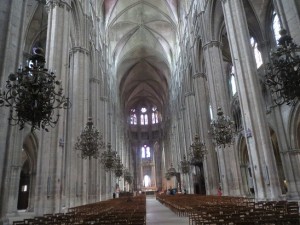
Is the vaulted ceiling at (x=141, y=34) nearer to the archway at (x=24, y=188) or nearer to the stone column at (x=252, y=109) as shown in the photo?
the archway at (x=24, y=188)

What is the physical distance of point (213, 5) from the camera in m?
19.8

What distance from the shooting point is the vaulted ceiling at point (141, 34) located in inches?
1353

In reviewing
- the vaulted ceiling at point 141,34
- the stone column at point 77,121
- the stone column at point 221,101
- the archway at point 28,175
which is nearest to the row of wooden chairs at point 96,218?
the stone column at point 77,121

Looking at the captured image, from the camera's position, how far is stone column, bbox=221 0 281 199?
462 inches

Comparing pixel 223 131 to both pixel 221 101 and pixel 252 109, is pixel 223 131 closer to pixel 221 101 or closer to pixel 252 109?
pixel 252 109

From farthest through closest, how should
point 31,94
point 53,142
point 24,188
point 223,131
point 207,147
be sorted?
point 24,188 < point 207,147 < point 223,131 < point 53,142 < point 31,94

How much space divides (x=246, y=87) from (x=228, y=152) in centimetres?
562

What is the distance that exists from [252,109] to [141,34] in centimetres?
3037

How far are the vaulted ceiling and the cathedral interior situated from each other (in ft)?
0.65

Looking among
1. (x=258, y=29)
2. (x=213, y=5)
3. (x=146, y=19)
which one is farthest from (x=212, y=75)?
(x=146, y=19)

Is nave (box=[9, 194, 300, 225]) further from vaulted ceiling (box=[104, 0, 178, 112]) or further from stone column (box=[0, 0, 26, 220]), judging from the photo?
vaulted ceiling (box=[104, 0, 178, 112])

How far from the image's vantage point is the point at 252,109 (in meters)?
12.7

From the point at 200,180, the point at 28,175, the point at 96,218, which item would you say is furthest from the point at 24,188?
the point at 96,218

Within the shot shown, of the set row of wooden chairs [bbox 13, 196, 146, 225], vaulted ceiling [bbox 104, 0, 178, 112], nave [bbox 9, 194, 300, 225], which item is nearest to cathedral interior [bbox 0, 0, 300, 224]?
vaulted ceiling [bbox 104, 0, 178, 112]
